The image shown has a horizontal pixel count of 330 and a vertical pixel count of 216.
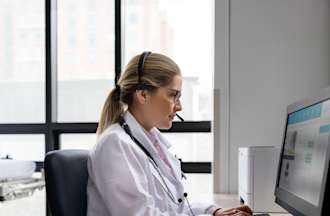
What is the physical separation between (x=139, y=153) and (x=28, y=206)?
206 cm

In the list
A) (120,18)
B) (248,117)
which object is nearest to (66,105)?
(120,18)

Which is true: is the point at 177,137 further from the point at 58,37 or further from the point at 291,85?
the point at 58,37

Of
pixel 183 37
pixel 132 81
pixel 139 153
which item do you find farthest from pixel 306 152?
pixel 183 37

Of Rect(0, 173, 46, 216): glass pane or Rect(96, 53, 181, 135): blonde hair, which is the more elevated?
Rect(96, 53, 181, 135): blonde hair

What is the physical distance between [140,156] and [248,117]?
1229 mm

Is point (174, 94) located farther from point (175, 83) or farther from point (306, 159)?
point (306, 159)

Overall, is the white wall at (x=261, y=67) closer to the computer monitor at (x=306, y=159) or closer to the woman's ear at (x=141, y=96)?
the computer monitor at (x=306, y=159)

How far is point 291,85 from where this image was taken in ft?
8.05

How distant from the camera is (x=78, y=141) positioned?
312 cm

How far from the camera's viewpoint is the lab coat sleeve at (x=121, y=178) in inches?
49.2

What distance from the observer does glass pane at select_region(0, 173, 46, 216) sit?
3.11 meters

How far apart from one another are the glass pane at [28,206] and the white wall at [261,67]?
1.33m

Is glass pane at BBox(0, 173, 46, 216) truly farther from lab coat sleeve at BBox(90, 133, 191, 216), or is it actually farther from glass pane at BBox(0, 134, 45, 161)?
lab coat sleeve at BBox(90, 133, 191, 216)

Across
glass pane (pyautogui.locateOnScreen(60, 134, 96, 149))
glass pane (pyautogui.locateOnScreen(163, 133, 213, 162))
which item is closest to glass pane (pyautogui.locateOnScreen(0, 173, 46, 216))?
glass pane (pyautogui.locateOnScreen(60, 134, 96, 149))
